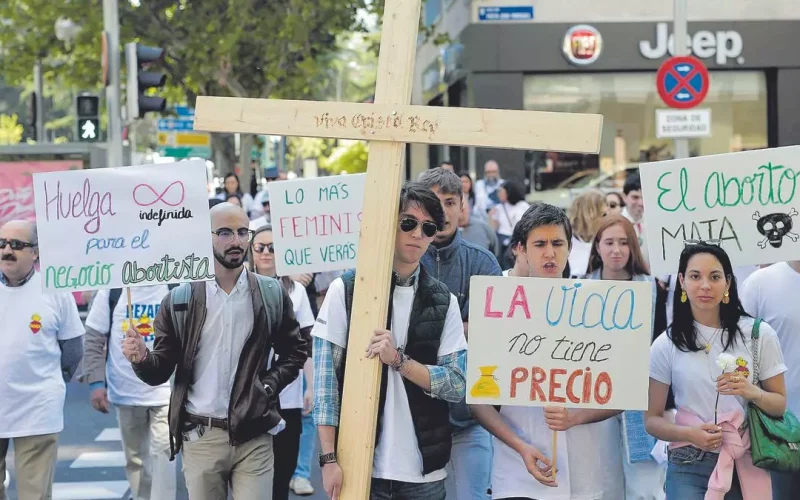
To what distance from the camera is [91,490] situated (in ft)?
29.2

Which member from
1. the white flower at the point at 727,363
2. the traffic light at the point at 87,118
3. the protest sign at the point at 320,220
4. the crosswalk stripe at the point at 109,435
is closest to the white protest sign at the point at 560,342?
the white flower at the point at 727,363

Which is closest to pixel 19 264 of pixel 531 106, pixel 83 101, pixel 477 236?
pixel 477 236

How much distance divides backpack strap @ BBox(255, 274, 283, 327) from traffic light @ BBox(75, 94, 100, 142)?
1149 centimetres

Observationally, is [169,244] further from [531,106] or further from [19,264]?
[531,106]

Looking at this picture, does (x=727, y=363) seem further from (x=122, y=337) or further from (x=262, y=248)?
(x=122, y=337)

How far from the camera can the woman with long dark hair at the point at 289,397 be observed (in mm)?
6988

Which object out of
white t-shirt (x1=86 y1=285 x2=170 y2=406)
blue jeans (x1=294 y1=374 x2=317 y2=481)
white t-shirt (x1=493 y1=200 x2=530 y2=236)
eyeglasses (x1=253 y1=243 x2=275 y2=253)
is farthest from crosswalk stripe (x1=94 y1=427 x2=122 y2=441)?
white t-shirt (x1=493 y1=200 x2=530 y2=236)

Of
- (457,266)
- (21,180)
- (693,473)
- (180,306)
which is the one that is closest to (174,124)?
(21,180)

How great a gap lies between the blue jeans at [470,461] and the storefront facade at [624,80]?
1635 centimetres

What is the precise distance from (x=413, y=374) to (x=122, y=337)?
3567 mm

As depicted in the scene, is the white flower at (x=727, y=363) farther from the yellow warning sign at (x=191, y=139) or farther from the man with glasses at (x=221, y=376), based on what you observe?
the yellow warning sign at (x=191, y=139)

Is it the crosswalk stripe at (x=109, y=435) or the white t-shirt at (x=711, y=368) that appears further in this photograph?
the crosswalk stripe at (x=109, y=435)

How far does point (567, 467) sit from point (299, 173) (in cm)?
4189

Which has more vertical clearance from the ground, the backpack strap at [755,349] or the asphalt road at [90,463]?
the backpack strap at [755,349]
